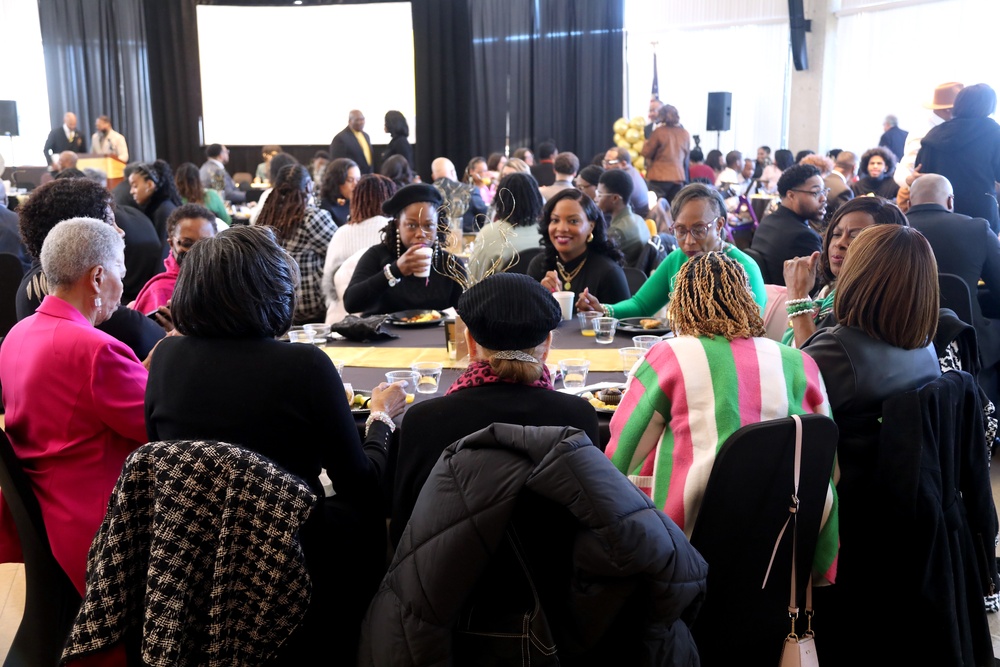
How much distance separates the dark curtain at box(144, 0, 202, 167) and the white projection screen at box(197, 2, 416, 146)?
19 centimetres

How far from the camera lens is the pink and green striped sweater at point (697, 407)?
6.50 ft

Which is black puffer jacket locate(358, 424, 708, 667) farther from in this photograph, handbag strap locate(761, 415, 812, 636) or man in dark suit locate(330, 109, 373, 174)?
man in dark suit locate(330, 109, 373, 174)

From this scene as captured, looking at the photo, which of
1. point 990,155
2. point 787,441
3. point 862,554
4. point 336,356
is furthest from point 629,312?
point 990,155

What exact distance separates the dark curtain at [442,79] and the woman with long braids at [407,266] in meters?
10.3

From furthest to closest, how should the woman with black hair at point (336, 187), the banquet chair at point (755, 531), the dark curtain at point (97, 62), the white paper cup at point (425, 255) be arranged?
the dark curtain at point (97, 62) < the woman with black hair at point (336, 187) < the white paper cup at point (425, 255) < the banquet chair at point (755, 531)

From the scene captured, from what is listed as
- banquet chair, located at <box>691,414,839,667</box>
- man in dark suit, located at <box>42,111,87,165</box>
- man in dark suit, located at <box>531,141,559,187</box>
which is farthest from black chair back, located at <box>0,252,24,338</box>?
man in dark suit, located at <box>42,111,87,165</box>

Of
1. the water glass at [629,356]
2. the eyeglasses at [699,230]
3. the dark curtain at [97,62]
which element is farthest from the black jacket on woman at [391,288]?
the dark curtain at [97,62]

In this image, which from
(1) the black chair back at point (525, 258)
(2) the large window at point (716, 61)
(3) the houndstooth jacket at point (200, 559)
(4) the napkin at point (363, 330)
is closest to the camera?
(3) the houndstooth jacket at point (200, 559)

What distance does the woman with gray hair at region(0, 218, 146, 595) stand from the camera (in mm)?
2176

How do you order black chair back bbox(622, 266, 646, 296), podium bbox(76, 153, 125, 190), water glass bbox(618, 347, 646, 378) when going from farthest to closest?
podium bbox(76, 153, 125, 190)
black chair back bbox(622, 266, 646, 296)
water glass bbox(618, 347, 646, 378)

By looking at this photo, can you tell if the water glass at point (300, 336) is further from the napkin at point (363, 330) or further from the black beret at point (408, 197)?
the black beret at point (408, 197)

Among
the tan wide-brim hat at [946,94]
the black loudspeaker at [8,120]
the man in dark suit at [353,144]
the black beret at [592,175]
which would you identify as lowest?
the black beret at [592,175]

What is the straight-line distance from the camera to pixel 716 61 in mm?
13188

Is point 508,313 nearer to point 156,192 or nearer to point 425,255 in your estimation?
point 425,255
